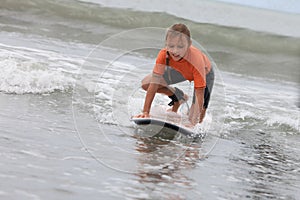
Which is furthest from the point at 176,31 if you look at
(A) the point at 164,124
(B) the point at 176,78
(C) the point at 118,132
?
(C) the point at 118,132

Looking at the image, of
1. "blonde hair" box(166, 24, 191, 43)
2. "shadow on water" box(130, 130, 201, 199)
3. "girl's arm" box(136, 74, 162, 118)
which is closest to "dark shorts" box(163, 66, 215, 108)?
"girl's arm" box(136, 74, 162, 118)

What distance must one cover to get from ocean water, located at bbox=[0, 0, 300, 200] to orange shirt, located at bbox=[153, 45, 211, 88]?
1.61 feet

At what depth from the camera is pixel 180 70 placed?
6250 millimetres

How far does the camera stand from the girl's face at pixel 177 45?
583 centimetres

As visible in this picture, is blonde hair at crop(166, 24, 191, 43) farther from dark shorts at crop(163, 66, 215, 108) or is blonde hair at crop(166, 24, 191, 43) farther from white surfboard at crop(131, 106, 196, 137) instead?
white surfboard at crop(131, 106, 196, 137)

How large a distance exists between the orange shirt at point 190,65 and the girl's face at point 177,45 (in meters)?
0.09

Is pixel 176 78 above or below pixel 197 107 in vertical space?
above

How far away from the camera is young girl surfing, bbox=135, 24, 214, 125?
587 cm

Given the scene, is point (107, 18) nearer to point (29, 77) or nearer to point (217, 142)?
point (29, 77)

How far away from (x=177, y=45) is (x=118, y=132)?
45.2 inches

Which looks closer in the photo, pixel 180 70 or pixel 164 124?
pixel 164 124

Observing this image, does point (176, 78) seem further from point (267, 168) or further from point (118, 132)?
point (267, 168)

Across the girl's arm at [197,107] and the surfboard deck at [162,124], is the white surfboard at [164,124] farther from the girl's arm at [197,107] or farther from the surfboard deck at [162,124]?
the girl's arm at [197,107]

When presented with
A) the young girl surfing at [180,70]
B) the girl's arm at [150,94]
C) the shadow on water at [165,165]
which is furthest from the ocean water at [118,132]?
the young girl surfing at [180,70]
